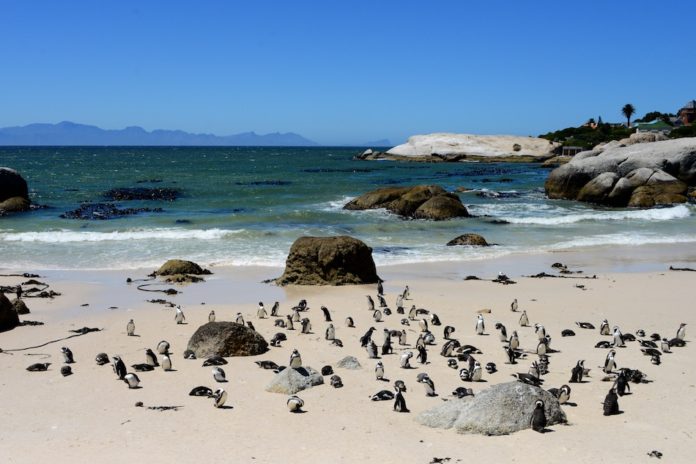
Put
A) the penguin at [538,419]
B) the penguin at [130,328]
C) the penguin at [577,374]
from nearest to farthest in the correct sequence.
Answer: the penguin at [538,419], the penguin at [577,374], the penguin at [130,328]

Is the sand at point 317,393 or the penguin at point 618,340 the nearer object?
the sand at point 317,393

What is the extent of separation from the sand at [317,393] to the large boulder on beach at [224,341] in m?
0.24

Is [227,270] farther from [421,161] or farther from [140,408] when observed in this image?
[421,161]

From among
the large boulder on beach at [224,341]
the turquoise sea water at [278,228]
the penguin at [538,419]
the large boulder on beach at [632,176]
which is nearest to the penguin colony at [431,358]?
the penguin at [538,419]

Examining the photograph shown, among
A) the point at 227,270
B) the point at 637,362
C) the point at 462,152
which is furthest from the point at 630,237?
the point at 462,152

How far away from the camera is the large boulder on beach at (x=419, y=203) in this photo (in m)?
36.5

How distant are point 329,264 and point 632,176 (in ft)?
104

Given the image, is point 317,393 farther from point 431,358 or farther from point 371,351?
point 431,358

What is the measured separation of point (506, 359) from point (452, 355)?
95cm

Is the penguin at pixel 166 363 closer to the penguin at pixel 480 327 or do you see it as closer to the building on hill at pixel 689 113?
the penguin at pixel 480 327

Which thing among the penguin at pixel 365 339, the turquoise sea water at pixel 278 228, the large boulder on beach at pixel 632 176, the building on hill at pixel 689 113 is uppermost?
the building on hill at pixel 689 113

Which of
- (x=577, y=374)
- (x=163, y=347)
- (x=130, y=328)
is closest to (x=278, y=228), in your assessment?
(x=130, y=328)

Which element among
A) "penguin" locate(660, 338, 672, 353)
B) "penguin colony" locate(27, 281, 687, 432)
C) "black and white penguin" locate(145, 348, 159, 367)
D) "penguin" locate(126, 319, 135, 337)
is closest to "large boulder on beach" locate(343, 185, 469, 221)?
"penguin colony" locate(27, 281, 687, 432)

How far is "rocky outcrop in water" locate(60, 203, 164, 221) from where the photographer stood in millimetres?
37656
